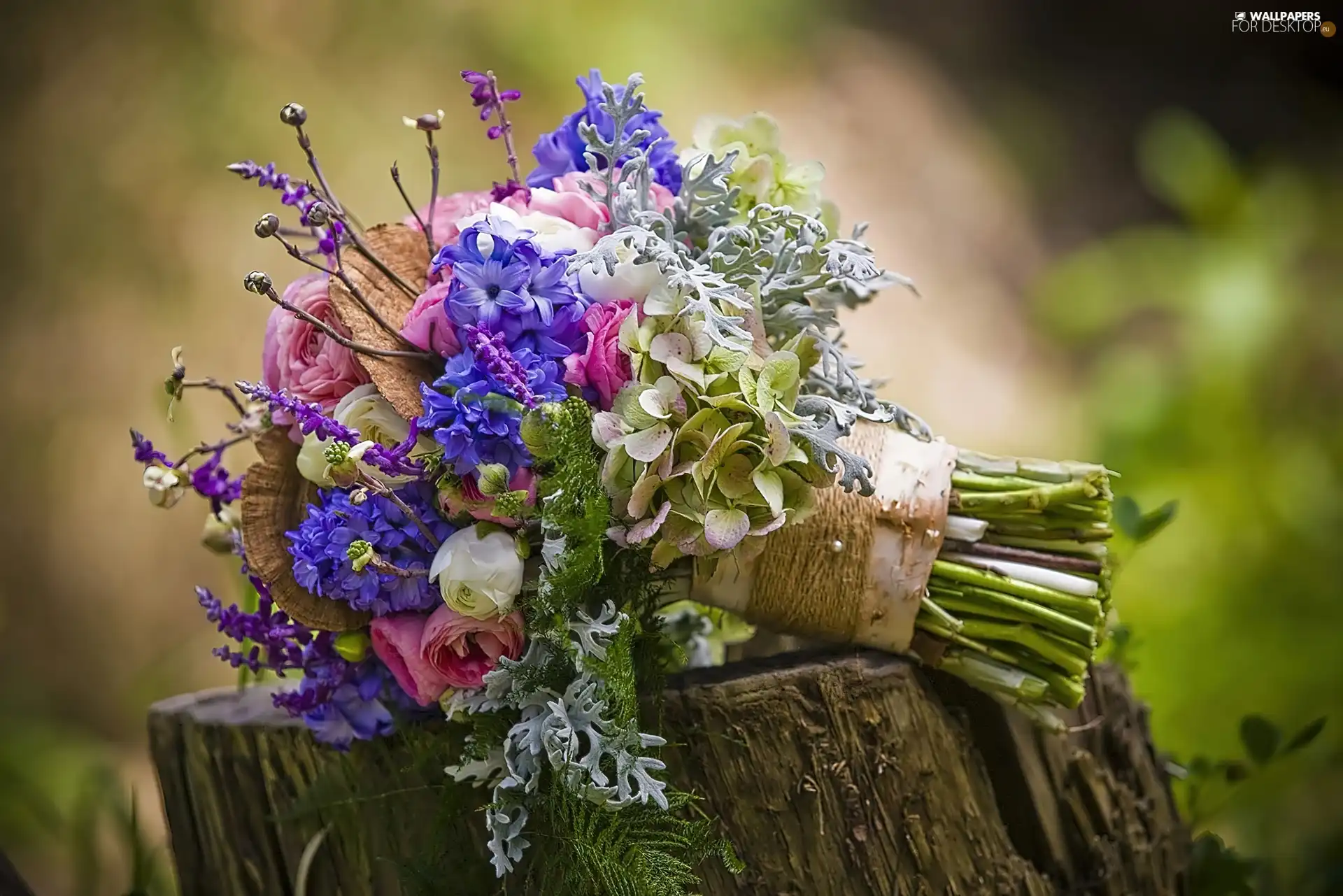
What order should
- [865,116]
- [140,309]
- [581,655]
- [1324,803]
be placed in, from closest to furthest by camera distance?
[581,655]
[1324,803]
[140,309]
[865,116]

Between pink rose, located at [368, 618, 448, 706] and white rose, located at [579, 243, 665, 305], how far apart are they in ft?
0.90

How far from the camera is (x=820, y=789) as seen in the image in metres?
0.85

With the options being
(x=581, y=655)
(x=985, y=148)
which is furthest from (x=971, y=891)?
(x=985, y=148)

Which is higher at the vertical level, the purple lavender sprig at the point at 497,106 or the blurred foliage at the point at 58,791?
the purple lavender sprig at the point at 497,106

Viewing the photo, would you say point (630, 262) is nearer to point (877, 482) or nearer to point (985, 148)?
point (877, 482)

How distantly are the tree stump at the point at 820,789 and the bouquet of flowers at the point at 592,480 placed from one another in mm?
44

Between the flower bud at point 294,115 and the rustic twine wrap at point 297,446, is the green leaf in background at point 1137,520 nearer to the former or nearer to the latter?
the rustic twine wrap at point 297,446

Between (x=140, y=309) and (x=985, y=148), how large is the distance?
239 centimetres

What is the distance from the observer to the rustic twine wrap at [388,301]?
77cm

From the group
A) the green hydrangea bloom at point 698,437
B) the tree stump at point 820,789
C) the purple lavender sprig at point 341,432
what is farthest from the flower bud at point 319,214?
the tree stump at point 820,789

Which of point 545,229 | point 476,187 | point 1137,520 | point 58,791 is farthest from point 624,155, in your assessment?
point 58,791

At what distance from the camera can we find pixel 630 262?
0.77m

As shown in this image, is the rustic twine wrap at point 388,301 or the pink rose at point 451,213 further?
the pink rose at point 451,213

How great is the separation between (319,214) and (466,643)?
334 mm
